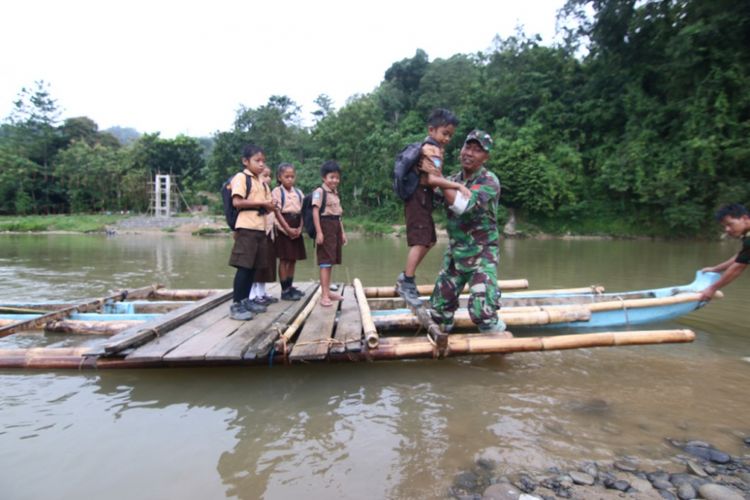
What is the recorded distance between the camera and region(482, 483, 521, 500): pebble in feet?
7.07

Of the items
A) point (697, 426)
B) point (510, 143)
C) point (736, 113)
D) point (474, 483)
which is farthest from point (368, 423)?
point (510, 143)

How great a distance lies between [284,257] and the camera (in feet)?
17.4

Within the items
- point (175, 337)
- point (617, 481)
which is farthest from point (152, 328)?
point (617, 481)

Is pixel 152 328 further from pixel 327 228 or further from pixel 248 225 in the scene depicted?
pixel 327 228

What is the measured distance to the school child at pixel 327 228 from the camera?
4.80 meters

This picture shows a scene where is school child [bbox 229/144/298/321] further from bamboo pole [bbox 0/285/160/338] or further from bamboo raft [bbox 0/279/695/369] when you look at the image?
bamboo pole [bbox 0/285/160/338]

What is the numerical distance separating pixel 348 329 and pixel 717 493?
2674 millimetres

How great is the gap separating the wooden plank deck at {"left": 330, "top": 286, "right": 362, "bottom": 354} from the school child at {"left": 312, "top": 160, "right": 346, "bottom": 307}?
27cm

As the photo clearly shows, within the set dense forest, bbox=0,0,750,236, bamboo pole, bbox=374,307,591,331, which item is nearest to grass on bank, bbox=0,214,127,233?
dense forest, bbox=0,0,750,236

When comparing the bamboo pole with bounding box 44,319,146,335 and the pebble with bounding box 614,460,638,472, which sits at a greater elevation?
the bamboo pole with bounding box 44,319,146,335

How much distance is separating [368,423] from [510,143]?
29.0m

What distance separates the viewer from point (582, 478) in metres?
2.31

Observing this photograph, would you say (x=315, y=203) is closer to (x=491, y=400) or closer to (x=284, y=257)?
(x=284, y=257)

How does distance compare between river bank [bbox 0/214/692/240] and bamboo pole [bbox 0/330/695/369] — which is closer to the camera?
bamboo pole [bbox 0/330/695/369]
